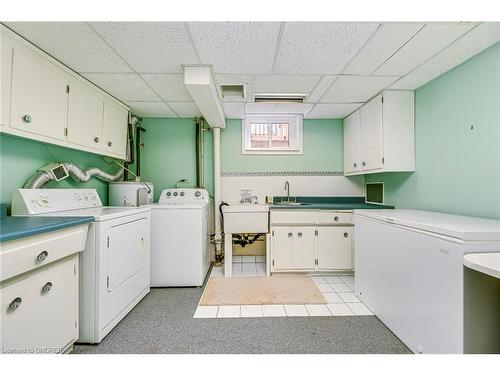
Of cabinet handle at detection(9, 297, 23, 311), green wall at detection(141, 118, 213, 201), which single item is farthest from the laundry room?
green wall at detection(141, 118, 213, 201)

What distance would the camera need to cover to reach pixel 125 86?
222 centimetres

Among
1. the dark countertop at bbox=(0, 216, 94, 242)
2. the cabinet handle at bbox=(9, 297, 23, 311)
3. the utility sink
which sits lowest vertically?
the cabinet handle at bbox=(9, 297, 23, 311)

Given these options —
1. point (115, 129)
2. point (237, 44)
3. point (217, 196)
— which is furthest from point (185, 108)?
point (237, 44)

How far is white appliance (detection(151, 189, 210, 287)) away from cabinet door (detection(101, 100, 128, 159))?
87 cm

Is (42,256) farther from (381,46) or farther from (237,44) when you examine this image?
(381,46)

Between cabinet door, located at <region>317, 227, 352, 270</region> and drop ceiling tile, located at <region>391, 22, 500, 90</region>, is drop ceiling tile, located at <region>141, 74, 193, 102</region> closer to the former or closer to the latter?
drop ceiling tile, located at <region>391, 22, 500, 90</region>

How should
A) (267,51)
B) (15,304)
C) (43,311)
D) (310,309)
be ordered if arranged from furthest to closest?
(310,309) < (267,51) < (43,311) < (15,304)

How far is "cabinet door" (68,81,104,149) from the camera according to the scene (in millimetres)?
1894

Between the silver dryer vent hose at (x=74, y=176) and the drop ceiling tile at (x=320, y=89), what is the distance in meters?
2.55

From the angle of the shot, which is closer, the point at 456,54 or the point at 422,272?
the point at 422,272

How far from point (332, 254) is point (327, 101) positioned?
6.26 feet

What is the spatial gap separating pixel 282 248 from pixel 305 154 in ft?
4.93

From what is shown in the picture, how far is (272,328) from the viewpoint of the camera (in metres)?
1.70

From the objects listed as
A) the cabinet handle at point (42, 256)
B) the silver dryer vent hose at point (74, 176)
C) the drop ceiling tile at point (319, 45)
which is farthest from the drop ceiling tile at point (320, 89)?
the silver dryer vent hose at point (74, 176)
